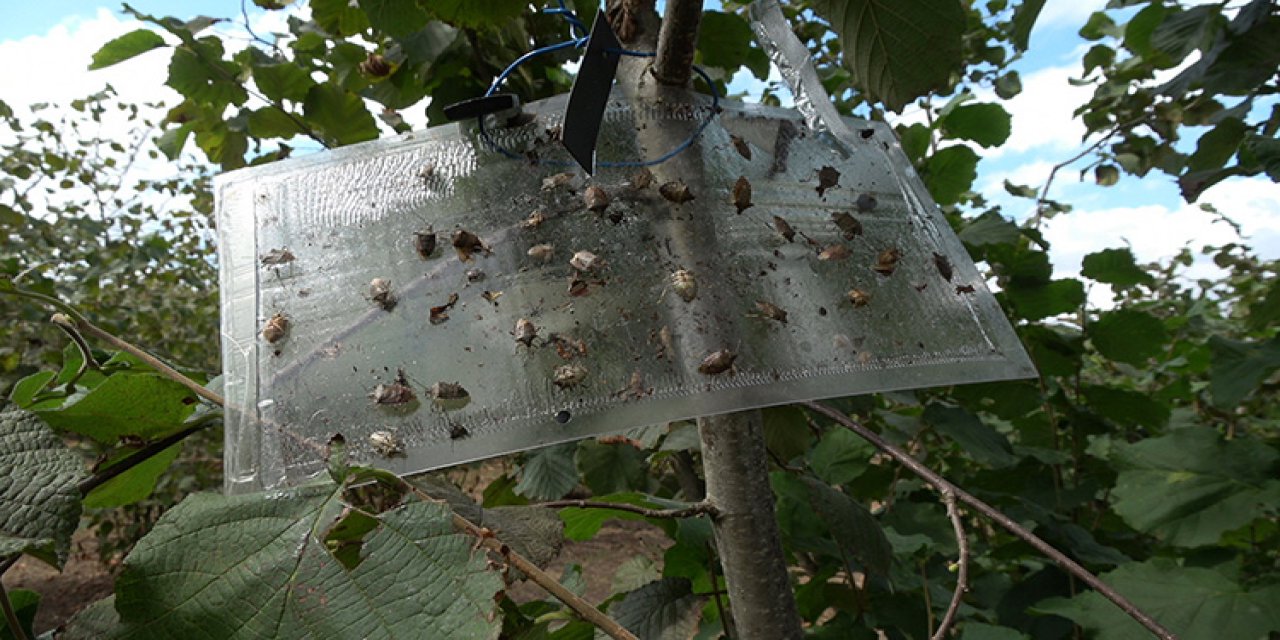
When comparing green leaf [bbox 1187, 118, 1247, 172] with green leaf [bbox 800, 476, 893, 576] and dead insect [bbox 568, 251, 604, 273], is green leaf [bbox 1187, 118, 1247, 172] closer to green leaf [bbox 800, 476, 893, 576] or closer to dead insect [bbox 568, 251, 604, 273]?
green leaf [bbox 800, 476, 893, 576]

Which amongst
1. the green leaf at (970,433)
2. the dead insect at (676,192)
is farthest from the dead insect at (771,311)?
the green leaf at (970,433)

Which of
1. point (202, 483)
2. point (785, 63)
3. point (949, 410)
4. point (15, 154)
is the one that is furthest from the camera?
point (202, 483)

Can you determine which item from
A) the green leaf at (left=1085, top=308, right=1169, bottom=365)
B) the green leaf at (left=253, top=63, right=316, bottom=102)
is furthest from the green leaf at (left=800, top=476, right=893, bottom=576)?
the green leaf at (left=253, top=63, right=316, bottom=102)

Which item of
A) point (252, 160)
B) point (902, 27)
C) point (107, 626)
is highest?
point (252, 160)

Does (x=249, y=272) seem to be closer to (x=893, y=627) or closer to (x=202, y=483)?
(x=893, y=627)

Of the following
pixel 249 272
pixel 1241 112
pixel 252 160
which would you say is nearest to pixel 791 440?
pixel 249 272

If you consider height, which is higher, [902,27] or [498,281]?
[902,27]

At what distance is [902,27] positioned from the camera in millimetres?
618

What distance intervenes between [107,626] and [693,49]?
0.54 m

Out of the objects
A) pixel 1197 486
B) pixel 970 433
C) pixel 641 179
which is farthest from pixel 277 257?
pixel 1197 486

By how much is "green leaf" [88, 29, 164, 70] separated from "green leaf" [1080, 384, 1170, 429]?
5.06ft

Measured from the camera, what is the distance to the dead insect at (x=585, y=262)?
59 cm

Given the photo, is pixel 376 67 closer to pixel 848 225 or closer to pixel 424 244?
pixel 424 244

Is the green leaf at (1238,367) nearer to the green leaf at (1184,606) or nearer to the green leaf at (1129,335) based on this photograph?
the green leaf at (1129,335)
